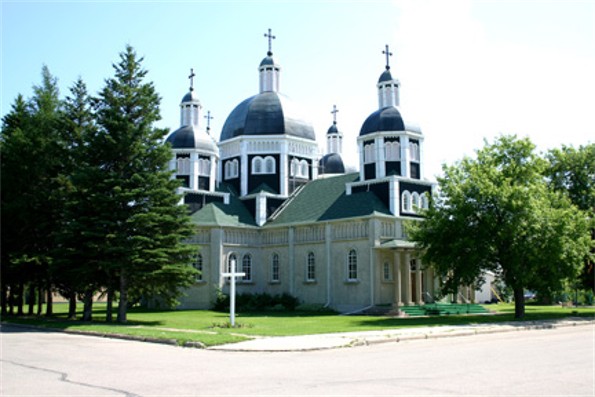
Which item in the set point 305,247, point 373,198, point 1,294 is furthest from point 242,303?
point 1,294

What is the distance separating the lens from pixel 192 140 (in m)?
48.8

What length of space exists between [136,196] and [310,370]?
18.9m

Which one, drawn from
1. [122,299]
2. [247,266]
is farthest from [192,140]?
[122,299]

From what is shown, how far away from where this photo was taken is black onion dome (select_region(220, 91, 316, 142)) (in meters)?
50.0

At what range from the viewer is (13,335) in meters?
24.2

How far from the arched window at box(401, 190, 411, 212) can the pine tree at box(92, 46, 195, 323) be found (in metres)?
16.7

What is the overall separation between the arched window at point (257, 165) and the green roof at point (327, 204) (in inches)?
138

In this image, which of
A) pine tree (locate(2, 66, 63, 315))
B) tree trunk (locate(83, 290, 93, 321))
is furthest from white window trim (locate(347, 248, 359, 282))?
pine tree (locate(2, 66, 63, 315))

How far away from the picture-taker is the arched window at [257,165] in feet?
165

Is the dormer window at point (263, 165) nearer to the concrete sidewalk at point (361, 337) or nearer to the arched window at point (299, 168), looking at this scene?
the arched window at point (299, 168)

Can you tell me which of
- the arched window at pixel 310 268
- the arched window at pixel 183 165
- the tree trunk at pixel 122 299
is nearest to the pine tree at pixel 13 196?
the tree trunk at pixel 122 299

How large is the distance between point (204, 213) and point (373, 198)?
12677mm

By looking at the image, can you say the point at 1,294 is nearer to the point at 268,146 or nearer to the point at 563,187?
the point at 268,146

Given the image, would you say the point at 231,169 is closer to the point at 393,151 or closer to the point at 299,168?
the point at 299,168
